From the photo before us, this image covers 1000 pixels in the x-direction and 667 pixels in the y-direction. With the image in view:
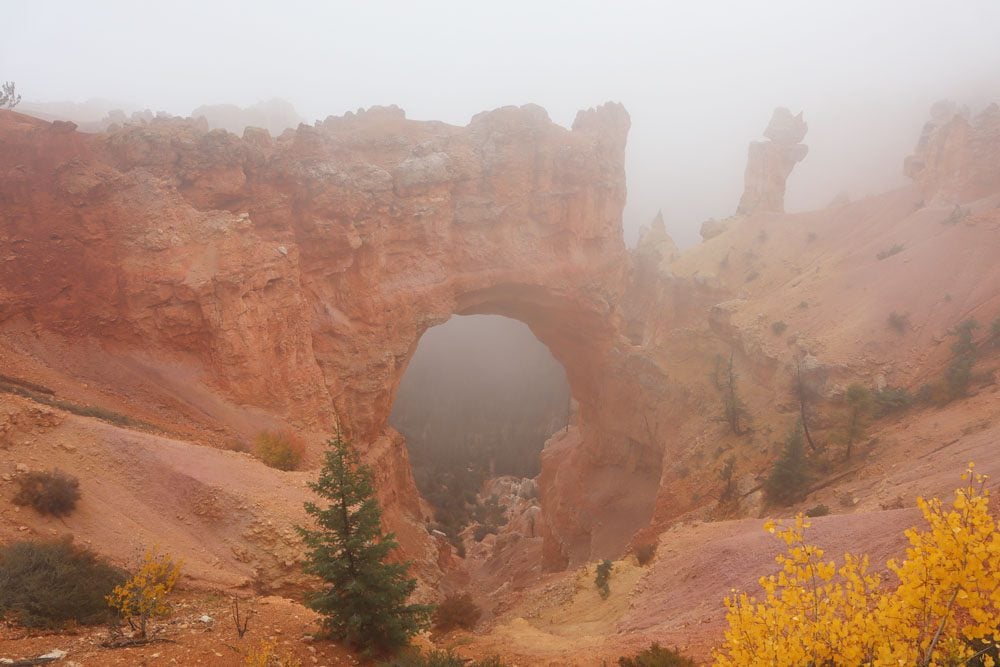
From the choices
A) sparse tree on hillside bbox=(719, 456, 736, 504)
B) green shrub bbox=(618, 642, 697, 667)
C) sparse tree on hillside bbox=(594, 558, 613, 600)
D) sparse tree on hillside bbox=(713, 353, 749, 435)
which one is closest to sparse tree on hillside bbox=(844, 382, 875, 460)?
sparse tree on hillside bbox=(719, 456, 736, 504)

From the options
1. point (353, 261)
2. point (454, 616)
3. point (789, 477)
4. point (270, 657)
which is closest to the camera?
point (270, 657)

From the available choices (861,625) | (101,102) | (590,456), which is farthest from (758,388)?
(101,102)

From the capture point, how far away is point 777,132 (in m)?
45.8

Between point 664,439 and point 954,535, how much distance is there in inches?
1232

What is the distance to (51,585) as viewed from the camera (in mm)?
8789

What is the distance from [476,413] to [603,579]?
58013 millimetres

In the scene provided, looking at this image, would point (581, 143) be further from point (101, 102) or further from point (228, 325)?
point (101, 102)

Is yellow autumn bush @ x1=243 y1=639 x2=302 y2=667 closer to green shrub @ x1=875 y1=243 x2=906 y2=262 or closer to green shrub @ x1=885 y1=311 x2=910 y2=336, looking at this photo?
green shrub @ x1=885 y1=311 x2=910 y2=336

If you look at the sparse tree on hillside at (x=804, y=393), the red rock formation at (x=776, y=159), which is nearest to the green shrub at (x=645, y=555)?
the sparse tree on hillside at (x=804, y=393)

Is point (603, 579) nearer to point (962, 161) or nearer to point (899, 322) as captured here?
point (899, 322)

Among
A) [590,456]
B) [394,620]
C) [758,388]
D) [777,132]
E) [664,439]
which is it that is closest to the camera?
[394,620]

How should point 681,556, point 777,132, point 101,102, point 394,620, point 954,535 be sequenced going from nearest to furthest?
point 954,535, point 394,620, point 681,556, point 777,132, point 101,102

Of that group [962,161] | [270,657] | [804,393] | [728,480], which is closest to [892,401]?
[804,393]

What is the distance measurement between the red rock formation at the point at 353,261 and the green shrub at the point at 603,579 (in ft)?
35.9
